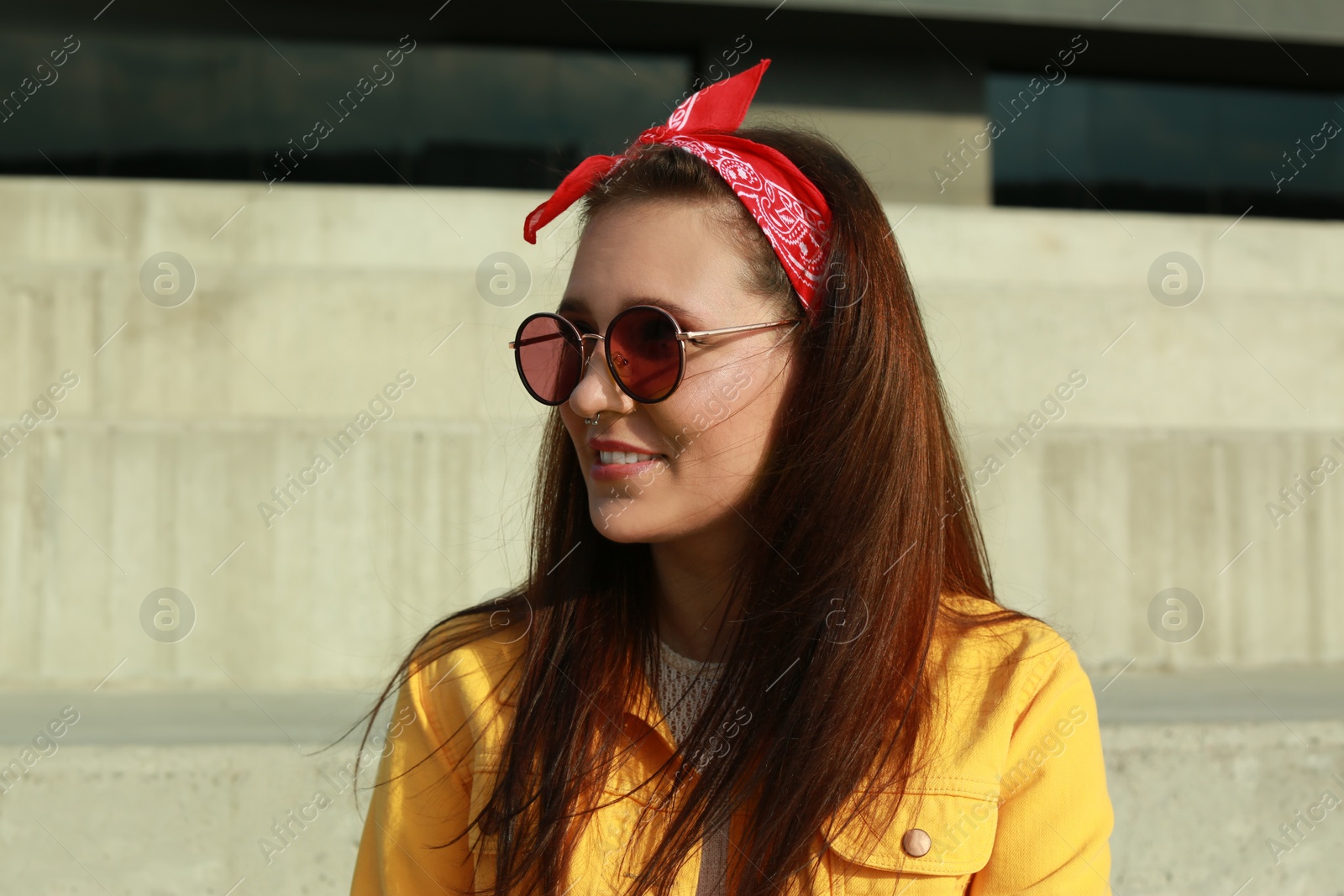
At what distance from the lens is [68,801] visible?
3199 mm

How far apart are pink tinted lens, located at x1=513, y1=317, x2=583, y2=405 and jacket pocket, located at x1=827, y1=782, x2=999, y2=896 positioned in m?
0.80

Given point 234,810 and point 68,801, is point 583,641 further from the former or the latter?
point 68,801

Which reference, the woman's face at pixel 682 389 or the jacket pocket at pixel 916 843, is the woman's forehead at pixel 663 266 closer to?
the woman's face at pixel 682 389

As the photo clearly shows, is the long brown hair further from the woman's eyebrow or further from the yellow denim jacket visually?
the woman's eyebrow

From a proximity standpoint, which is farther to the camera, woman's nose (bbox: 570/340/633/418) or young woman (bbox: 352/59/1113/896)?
woman's nose (bbox: 570/340/633/418)

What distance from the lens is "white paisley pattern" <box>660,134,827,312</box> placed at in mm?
1748

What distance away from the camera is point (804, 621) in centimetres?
169

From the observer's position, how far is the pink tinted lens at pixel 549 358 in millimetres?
1783

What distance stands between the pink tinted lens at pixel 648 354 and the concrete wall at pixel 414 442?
275cm

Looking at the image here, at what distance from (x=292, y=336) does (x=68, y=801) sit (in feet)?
9.85

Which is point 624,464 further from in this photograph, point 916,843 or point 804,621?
point 916,843

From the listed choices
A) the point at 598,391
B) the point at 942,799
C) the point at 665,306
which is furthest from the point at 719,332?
the point at 942,799

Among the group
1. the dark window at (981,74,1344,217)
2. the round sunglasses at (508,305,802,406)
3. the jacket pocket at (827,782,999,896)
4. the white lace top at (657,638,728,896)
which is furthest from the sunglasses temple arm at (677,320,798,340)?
the dark window at (981,74,1344,217)

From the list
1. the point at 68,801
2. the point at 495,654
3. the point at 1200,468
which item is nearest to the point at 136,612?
the point at 68,801
